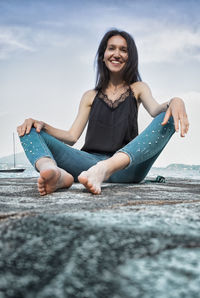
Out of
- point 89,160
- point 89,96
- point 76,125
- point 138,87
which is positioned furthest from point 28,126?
point 138,87

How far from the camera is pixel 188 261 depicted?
38cm

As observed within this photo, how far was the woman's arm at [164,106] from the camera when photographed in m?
1.14

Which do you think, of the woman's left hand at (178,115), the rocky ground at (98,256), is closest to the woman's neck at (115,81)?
the woman's left hand at (178,115)

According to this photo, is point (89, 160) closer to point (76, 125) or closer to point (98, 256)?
point (76, 125)

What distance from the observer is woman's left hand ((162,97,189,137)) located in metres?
1.13

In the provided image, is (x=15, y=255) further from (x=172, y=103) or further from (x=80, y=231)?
(x=172, y=103)

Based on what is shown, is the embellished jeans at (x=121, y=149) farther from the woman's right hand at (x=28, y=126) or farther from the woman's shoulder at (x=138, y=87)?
the woman's shoulder at (x=138, y=87)

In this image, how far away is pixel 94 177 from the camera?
1.05 m

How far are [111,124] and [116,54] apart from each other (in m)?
0.40

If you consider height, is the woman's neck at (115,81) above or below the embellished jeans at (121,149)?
above

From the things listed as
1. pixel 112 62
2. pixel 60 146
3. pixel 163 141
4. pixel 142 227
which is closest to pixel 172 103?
pixel 163 141

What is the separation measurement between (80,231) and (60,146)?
1.02 metres

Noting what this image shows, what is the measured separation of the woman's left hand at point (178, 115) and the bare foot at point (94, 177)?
12.0 inches

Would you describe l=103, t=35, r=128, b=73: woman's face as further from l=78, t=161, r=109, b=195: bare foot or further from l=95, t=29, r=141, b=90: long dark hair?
l=78, t=161, r=109, b=195: bare foot
